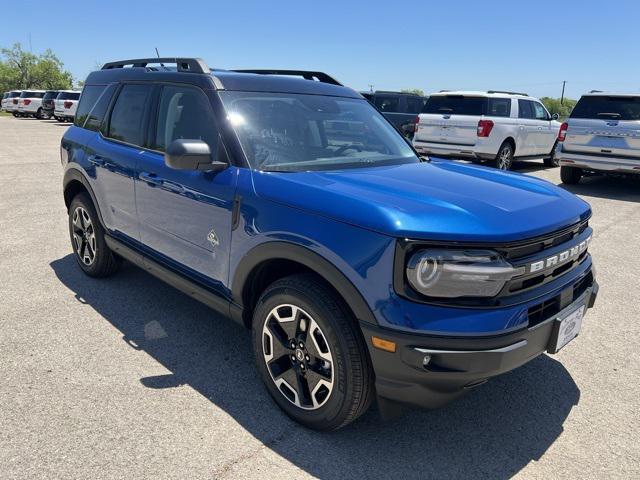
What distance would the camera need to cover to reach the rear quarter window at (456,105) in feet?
37.3

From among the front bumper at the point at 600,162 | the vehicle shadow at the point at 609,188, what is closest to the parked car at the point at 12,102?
the vehicle shadow at the point at 609,188

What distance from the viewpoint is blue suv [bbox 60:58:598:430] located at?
7.20 ft

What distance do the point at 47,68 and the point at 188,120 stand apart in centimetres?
10183

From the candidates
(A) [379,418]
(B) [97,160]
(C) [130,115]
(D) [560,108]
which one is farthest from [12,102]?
(D) [560,108]

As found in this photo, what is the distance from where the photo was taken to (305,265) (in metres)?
2.53

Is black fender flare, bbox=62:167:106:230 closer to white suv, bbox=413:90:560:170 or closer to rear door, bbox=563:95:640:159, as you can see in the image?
white suv, bbox=413:90:560:170

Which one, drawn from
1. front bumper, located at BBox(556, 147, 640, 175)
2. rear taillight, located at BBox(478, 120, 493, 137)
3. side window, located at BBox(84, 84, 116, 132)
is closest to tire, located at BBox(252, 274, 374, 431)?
side window, located at BBox(84, 84, 116, 132)

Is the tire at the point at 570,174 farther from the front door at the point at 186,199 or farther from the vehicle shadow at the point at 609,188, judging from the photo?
the front door at the point at 186,199

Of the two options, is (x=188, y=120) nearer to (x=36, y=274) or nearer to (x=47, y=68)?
(x=36, y=274)

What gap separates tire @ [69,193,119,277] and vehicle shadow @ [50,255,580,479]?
0.79 m

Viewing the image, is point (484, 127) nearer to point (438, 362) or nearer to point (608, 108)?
point (608, 108)

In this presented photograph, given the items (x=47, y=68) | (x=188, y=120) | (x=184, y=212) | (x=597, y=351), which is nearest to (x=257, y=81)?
(x=188, y=120)

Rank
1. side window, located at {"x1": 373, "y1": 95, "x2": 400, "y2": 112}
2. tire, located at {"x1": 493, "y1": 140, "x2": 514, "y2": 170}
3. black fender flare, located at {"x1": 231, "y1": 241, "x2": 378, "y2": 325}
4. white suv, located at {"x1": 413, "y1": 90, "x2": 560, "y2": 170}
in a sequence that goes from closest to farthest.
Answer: black fender flare, located at {"x1": 231, "y1": 241, "x2": 378, "y2": 325}
white suv, located at {"x1": 413, "y1": 90, "x2": 560, "y2": 170}
tire, located at {"x1": 493, "y1": 140, "x2": 514, "y2": 170}
side window, located at {"x1": 373, "y1": 95, "x2": 400, "y2": 112}

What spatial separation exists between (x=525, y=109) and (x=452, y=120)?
235cm
